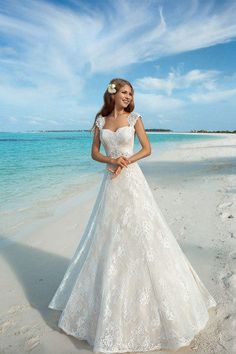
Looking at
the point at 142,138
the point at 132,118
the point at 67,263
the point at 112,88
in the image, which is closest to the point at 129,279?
the point at 142,138

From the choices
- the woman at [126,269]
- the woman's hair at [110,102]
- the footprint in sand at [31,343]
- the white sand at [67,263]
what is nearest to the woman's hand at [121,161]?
the woman at [126,269]

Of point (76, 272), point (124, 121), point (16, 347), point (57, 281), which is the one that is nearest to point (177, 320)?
point (76, 272)

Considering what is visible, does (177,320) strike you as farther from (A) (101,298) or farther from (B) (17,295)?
(B) (17,295)

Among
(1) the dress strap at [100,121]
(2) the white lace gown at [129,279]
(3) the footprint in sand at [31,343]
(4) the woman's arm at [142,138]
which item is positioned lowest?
(3) the footprint in sand at [31,343]

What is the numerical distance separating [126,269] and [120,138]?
1293mm

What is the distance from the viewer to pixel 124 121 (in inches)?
145

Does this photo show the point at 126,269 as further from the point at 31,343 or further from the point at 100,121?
the point at 100,121

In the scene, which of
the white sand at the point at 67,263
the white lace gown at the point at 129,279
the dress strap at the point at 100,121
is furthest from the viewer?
the dress strap at the point at 100,121

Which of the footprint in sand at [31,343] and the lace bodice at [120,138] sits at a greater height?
the lace bodice at [120,138]

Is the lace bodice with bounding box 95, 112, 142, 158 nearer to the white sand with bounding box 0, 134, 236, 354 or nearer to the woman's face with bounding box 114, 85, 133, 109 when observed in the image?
the woman's face with bounding box 114, 85, 133, 109

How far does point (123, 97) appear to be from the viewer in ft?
12.1

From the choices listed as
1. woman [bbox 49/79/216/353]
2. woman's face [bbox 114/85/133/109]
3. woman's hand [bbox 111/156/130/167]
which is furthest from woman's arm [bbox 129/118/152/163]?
woman's face [bbox 114/85/133/109]

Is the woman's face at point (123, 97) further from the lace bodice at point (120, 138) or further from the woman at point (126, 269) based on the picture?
the lace bodice at point (120, 138)

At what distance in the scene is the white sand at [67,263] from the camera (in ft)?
11.9
